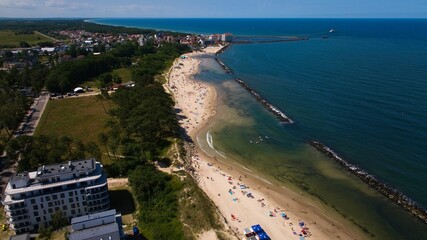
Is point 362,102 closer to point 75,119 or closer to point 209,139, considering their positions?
point 209,139

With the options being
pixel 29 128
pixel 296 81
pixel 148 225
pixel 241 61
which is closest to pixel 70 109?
pixel 29 128

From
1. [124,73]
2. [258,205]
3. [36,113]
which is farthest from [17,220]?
[124,73]

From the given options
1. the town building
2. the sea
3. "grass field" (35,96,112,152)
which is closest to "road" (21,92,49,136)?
"grass field" (35,96,112,152)

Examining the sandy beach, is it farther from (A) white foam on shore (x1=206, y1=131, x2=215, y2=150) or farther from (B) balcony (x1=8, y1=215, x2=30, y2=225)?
(B) balcony (x1=8, y1=215, x2=30, y2=225)

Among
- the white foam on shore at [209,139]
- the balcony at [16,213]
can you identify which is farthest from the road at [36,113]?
the white foam on shore at [209,139]

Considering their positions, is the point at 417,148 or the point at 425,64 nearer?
the point at 417,148

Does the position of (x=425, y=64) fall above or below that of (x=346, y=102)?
above

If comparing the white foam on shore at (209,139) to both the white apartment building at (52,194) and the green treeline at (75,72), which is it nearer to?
the white apartment building at (52,194)

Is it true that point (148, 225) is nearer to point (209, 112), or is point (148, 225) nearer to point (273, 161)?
point (273, 161)
